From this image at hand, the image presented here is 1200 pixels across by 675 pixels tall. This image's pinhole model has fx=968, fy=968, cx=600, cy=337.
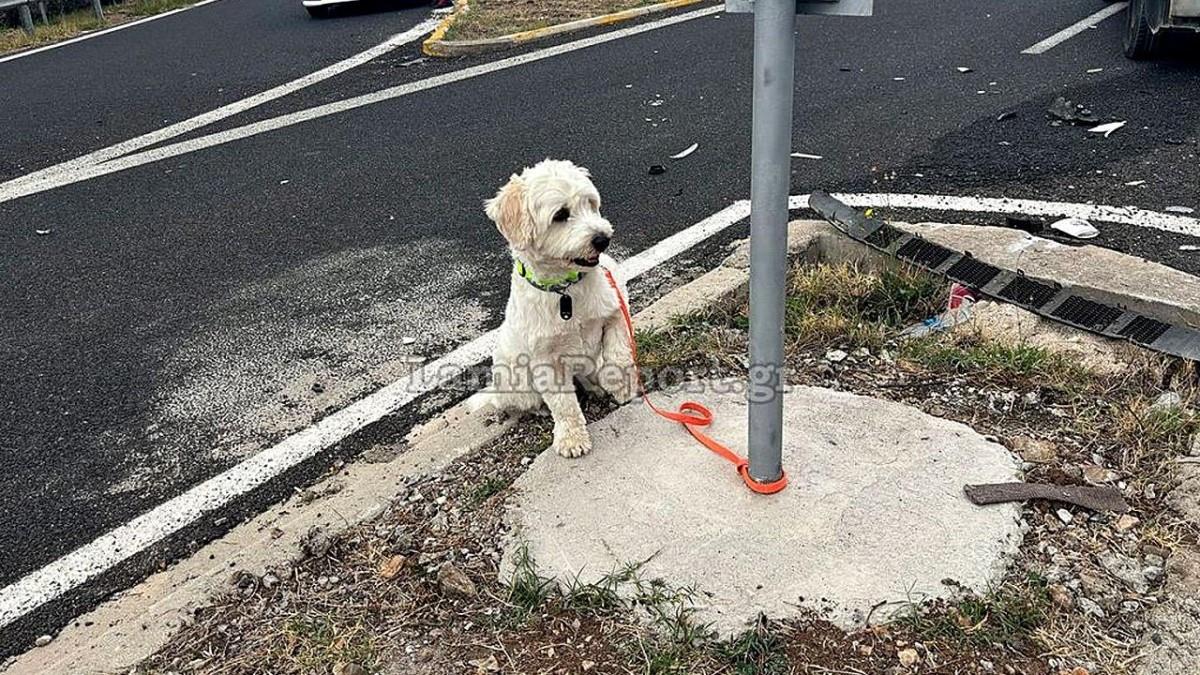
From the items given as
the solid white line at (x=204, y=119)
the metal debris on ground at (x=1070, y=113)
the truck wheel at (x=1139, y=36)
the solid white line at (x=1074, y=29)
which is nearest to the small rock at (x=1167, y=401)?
the metal debris on ground at (x=1070, y=113)

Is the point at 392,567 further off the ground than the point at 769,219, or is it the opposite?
the point at 769,219

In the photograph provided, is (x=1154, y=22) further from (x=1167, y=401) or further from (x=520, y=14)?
(x=520, y=14)

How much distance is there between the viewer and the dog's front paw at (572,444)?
10.4 ft

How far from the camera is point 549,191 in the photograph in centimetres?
319

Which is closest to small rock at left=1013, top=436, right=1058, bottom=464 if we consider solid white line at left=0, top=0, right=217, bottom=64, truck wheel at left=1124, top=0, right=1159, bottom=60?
truck wheel at left=1124, top=0, right=1159, bottom=60

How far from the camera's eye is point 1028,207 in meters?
5.09

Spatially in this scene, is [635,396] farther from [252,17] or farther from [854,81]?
[252,17]

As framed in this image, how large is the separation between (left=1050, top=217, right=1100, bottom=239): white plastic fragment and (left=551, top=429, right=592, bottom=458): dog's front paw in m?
2.86

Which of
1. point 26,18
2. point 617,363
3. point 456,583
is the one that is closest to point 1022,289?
point 617,363

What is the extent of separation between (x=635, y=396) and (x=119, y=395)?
7.59 ft

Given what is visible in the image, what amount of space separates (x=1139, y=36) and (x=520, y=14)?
21.1 ft

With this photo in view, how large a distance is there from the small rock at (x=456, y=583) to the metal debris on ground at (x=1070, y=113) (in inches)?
216

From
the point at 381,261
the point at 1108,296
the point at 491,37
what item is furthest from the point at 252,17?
the point at 1108,296

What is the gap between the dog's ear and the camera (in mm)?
3193
